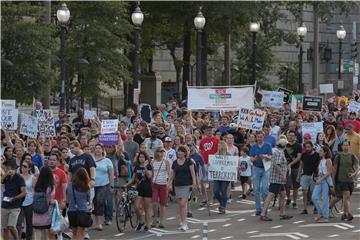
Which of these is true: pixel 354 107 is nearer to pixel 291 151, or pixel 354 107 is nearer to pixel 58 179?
pixel 291 151

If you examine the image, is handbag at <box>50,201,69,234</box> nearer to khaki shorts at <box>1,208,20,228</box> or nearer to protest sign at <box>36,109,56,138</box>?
khaki shorts at <box>1,208,20,228</box>

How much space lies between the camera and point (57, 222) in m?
13.8

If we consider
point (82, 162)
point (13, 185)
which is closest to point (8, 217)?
point (13, 185)

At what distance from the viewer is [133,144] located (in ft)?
63.2

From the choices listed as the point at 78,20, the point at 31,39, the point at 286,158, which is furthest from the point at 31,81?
the point at 286,158

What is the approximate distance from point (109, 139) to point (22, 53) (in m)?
11.3

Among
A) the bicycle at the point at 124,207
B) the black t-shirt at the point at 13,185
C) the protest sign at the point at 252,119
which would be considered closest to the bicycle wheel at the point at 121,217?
the bicycle at the point at 124,207

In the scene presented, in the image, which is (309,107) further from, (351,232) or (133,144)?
(351,232)

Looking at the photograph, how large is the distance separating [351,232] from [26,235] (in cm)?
567

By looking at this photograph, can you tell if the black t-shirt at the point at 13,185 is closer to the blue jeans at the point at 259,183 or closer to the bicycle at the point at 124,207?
the bicycle at the point at 124,207

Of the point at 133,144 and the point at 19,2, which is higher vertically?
the point at 19,2

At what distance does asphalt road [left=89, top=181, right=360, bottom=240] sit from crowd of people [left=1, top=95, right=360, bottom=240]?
226mm

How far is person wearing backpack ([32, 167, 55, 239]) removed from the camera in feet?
45.5

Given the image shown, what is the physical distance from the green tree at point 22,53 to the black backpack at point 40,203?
592 inches
